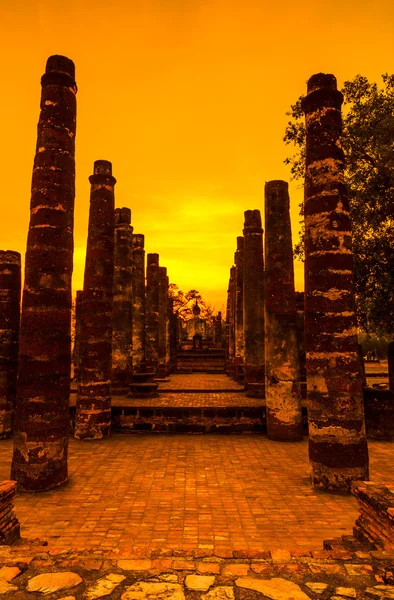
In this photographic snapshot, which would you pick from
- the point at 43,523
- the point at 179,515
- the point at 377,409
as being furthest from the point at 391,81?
the point at 43,523

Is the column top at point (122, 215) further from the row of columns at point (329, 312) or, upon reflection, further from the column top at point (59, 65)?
the row of columns at point (329, 312)

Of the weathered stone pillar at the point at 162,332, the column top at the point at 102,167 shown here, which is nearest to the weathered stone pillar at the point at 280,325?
the column top at the point at 102,167

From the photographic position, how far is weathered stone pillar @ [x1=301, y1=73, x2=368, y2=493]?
685 centimetres

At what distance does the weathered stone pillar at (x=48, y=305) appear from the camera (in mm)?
7090

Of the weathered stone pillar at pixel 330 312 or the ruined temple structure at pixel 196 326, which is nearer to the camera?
the weathered stone pillar at pixel 330 312

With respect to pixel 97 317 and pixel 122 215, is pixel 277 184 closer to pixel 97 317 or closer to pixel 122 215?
pixel 97 317

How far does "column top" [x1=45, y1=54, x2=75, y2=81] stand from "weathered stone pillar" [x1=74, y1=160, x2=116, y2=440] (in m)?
4.06

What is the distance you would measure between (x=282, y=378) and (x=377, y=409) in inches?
100

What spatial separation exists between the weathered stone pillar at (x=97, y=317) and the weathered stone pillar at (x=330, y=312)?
595cm

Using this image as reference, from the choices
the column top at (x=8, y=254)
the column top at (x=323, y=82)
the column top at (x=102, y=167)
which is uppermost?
the column top at (x=102, y=167)

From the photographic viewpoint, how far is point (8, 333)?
11547 millimetres

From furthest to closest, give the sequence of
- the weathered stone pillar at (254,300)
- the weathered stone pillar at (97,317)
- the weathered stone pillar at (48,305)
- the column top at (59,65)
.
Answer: the weathered stone pillar at (254,300) → the weathered stone pillar at (97,317) → the column top at (59,65) → the weathered stone pillar at (48,305)

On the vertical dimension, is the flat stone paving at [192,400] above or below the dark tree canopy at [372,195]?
below

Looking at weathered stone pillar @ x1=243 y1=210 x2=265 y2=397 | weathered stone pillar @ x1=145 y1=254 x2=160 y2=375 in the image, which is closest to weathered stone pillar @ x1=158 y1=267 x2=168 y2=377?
weathered stone pillar @ x1=145 y1=254 x2=160 y2=375
